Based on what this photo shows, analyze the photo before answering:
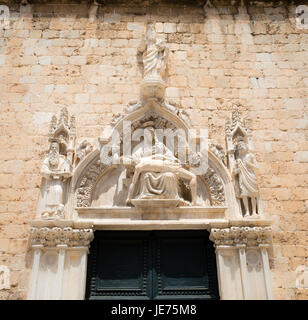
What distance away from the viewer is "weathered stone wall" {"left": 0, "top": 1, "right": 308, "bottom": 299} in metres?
5.44

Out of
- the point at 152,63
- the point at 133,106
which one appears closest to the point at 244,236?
the point at 133,106

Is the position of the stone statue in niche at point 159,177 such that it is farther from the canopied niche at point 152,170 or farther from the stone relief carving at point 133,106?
the stone relief carving at point 133,106

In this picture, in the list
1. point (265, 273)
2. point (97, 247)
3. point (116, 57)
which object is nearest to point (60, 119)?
point (116, 57)

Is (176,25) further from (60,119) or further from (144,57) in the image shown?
(60,119)

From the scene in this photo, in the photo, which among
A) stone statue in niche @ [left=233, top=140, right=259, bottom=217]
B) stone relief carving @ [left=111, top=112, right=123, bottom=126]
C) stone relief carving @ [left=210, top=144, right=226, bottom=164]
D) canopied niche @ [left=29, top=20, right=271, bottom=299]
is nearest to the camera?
canopied niche @ [left=29, top=20, right=271, bottom=299]

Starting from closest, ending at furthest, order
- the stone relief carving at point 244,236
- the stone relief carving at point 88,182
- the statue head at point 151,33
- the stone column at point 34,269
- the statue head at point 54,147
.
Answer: the stone column at point 34,269 → the stone relief carving at point 244,236 → the stone relief carving at point 88,182 → the statue head at point 54,147 → the statue head at point 151,33

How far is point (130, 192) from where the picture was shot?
5375mm

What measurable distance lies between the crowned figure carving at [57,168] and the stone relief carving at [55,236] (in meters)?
0.19

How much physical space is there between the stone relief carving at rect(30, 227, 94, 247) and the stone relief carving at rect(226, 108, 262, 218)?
7.39 ft

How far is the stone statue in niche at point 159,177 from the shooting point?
5.29 metres

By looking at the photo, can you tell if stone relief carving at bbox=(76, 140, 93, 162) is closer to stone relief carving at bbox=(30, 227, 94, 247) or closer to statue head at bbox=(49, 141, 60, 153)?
statue head at bbox=(49, 141, 60, 153)
